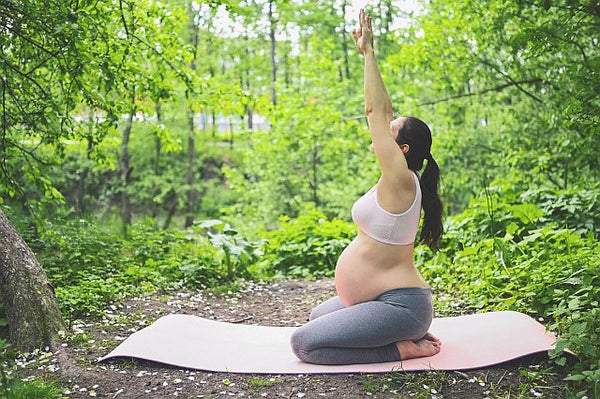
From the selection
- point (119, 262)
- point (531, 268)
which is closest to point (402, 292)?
point (531, 268)

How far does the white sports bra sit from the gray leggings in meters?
0.30

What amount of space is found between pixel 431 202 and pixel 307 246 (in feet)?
12.7

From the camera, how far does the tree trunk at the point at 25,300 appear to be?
11.9ft

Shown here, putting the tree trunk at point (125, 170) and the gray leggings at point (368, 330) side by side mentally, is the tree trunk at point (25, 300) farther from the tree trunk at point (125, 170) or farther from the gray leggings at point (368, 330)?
the tree trunk at point (125, 170)

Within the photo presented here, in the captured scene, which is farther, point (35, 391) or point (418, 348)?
point (418, 348)

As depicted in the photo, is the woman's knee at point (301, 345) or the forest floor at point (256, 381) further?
the woman's knee at point (301, 345)

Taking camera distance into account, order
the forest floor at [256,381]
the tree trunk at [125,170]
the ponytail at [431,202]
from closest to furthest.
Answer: the forest floor at [256,381], the ponytail at [431,202], the tree trunk at [125,170]

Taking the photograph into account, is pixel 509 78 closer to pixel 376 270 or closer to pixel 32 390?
pixel 376 270

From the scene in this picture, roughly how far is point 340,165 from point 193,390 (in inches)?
394

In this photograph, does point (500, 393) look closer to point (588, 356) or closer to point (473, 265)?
point (588, 356)

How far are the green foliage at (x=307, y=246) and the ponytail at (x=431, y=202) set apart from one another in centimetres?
332

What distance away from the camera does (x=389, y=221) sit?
328cm

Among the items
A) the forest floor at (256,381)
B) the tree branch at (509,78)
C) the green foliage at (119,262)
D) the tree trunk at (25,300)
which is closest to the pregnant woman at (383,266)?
the forest floor at (256,381)

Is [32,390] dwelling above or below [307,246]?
above
